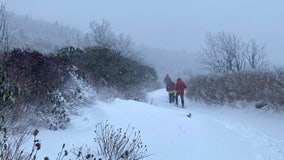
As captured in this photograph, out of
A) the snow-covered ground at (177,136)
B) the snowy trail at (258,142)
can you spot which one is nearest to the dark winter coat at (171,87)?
the snowy trail at (258,142)

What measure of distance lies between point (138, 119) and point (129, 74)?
9.20 metres

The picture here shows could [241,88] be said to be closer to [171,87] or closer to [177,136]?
[171,87]

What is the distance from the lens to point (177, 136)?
8.52 m

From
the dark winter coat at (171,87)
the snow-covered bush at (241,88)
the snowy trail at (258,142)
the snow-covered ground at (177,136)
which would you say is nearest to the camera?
the snow-covered ground at (177,136)

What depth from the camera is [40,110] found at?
7.82 meters

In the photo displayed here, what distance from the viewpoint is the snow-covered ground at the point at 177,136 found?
23.3 feet

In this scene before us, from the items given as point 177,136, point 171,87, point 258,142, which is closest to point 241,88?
point 171,87

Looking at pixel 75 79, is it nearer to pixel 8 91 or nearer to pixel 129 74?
pixel 8 91

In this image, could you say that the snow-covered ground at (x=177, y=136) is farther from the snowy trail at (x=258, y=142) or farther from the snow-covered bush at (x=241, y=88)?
the snow-covered bush at (x=241, y=88)

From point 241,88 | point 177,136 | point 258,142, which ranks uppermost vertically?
point 241,88

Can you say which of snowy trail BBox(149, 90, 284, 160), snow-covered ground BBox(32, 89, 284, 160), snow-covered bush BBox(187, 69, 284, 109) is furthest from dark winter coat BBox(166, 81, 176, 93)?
snow-covered ground BBox(32, 89, 284, 160)

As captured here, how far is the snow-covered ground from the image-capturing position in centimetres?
709

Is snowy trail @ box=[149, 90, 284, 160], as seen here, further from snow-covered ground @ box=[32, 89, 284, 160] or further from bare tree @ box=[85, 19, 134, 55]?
bare tree @ box=[85, 19, 134, 55]

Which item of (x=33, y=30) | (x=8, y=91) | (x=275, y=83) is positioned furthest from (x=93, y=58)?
(x=33, y=30)
